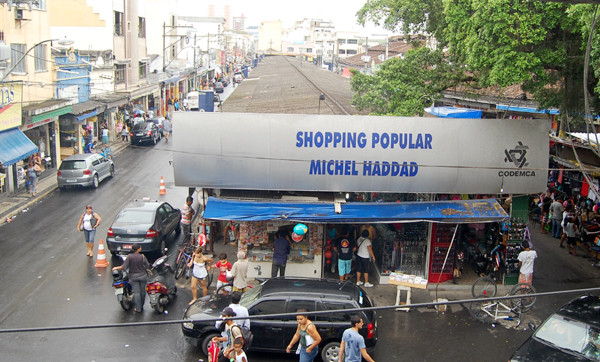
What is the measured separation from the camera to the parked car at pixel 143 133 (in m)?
38.3

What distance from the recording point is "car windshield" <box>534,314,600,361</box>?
32.1 ft

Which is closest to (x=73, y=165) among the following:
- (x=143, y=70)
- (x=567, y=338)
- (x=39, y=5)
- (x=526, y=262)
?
(x=39, y=5)

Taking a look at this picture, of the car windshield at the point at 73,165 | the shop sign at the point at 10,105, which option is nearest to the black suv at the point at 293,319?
the shop sign at the point at 10,105

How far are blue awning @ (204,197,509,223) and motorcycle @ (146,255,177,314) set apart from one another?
1570 mm

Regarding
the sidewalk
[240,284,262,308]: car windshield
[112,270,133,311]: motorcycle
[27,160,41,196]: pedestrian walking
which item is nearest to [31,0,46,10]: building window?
[27,160,41,196]: pedestrian walking

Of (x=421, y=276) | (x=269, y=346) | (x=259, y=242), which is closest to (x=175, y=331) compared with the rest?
(x=269, y=346)

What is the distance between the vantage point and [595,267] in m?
17.0

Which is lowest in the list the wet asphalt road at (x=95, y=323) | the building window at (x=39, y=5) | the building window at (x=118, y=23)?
the wet asphalt road at (x=95, y=323)

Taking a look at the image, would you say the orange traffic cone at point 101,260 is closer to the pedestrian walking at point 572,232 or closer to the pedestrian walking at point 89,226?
the pedestrian walking at point 89,226

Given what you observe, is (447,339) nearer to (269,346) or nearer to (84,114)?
(269,346)

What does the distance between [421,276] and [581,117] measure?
649 centimetres

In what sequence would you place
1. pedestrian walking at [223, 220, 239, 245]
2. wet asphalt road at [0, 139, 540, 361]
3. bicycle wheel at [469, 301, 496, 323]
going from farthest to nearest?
pedestrian walking at [223, 220, 239, 245] < bicycle wheel at [469, 301, 496, 323] < wet asphalt road at [0, 139, 540, 361]

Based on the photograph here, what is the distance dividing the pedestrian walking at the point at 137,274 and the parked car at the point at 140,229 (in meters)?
3.48

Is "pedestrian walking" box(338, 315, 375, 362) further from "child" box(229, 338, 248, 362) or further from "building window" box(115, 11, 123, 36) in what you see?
"building window" box(115, 11, 123, 36)
